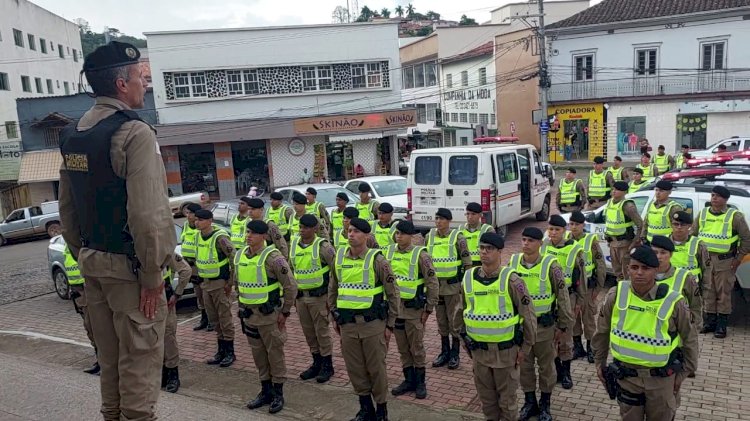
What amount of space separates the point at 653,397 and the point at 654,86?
31956 mm

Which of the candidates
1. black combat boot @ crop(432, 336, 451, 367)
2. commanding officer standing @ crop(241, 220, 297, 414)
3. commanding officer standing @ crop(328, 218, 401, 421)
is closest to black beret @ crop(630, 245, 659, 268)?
commanding officer standing @ crop(328, 218, 401, 421)

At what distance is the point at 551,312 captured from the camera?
570cm

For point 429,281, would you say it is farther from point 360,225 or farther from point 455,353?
point 455,353

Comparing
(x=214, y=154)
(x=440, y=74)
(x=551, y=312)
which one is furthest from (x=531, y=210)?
(x=440, y=74)

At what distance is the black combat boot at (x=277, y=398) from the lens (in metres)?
6.07

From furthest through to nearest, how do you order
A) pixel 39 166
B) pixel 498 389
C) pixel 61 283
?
1. pixel 39 166
2. pixel 61 283
3. pixel 498 389

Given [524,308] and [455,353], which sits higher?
[524,308]

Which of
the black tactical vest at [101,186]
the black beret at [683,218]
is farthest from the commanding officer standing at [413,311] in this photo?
the black tactical vest at [101,186]

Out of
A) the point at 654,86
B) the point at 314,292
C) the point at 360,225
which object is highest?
the point at 654,86

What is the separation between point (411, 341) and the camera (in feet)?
21.0

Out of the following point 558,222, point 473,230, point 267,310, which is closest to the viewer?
point 267,310

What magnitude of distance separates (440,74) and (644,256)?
44880 mm

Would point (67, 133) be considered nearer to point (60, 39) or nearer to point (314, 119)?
point (314, 119)

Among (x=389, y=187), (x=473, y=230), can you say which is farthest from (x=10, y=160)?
(x=473, y=230)
